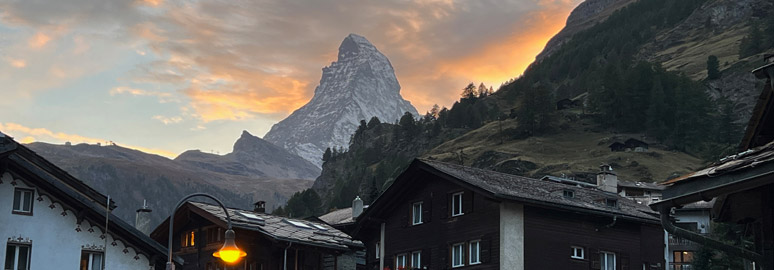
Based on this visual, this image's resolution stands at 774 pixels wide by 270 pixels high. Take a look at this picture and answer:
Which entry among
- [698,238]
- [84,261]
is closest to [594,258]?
[84,261]

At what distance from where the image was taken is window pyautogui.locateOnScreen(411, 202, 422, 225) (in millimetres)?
58781

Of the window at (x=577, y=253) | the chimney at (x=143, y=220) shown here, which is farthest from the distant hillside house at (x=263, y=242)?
the window at (x=577, y=253)

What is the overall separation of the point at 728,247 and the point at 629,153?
610ft

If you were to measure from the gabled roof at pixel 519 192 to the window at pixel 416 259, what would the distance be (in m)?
3.95

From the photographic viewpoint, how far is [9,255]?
132ft

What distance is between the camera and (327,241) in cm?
5400

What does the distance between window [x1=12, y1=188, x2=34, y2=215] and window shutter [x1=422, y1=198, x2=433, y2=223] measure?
23991 millimetres

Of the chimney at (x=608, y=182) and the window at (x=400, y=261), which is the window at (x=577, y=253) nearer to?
the window at (x=400, y=261)

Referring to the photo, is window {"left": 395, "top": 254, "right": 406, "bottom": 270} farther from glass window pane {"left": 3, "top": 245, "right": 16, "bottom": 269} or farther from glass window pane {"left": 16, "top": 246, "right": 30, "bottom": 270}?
glass window pane {"left": 3, "top": 245, "right": 16, "bottom": 269}

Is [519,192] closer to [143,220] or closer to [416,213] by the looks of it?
[416,213]

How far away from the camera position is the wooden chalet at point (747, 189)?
34.6ft

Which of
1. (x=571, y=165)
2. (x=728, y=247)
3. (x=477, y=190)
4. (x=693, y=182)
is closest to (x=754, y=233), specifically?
(x=728, y=247)

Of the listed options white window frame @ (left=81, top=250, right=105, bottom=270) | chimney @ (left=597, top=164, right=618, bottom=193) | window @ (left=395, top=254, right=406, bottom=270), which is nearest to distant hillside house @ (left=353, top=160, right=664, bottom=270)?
window @ (left=395, top=254, right=406, bottom=270)

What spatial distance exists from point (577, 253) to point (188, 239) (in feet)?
74.0
